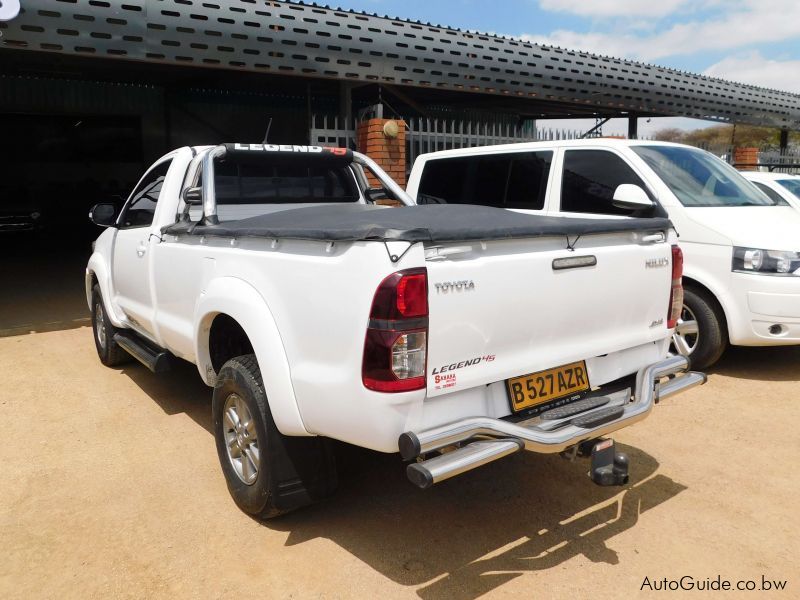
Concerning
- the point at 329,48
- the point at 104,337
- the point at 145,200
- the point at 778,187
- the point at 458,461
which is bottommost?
the point at 104,337

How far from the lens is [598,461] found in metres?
2.91

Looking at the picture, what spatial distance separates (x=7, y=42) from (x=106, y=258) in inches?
111

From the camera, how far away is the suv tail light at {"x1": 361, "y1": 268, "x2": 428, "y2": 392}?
93.6 inches

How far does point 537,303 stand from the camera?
2.79m

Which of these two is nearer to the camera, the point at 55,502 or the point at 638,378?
the point at 638,378

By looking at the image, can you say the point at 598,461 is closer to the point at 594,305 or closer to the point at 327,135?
the point at 594,305

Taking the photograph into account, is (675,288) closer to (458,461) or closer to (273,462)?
(458,461)

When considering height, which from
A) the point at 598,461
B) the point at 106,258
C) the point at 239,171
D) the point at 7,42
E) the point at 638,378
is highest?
the point at 7,42

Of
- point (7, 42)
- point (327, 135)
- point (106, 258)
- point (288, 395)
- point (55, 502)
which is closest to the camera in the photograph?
point (288, 395)

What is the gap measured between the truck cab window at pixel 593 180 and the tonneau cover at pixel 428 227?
2.44 m

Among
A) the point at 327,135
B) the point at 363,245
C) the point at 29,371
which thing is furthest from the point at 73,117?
the point at 363,245

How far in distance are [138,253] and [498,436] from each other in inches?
126

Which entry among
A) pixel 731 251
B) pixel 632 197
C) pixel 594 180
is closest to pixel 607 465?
pixel 632 197

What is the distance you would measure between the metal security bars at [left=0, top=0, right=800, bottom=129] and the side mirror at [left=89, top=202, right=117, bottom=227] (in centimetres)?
284
